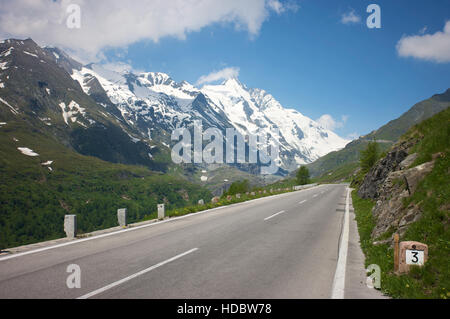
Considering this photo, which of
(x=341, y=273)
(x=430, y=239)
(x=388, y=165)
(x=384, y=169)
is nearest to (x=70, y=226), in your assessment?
(x=341, y=273)

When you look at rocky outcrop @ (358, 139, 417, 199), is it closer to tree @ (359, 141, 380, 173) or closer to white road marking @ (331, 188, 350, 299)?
white road marking @ (331, 188, 350, 299)

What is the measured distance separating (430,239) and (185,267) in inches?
236

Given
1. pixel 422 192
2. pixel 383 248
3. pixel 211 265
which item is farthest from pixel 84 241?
pixel 422 192

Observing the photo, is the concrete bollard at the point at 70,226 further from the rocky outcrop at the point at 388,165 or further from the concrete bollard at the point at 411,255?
the rocky outcrop at the point at 388,165

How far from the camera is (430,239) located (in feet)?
21.7

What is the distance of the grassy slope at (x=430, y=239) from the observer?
5500mm

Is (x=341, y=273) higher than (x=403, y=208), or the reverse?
(x=403, y=208)

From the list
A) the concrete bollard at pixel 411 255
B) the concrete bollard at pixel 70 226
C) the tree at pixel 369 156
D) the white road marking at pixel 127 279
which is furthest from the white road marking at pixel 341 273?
the tree at pixel 369 156

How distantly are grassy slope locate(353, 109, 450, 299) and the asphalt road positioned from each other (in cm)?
124

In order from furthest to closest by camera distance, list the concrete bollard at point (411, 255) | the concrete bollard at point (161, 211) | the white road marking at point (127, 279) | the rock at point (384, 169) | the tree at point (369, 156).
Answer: the tree at point (369, 156), the rock at point (384, 169), the concrete bollard at point (161, 211), the concrete bollard at point (411, 255), the white road marking at point (127, 279)

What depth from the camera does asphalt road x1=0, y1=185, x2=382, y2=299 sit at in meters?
5.51

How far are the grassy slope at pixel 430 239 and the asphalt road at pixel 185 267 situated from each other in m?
1.24

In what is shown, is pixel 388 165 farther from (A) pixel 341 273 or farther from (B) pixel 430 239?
(A) pixel 341 273
